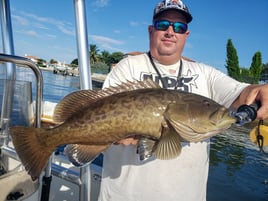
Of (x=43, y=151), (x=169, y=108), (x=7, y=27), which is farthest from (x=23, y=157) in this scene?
(x=7, y=27)

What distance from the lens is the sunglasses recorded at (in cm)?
267

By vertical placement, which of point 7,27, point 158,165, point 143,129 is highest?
point 7,27

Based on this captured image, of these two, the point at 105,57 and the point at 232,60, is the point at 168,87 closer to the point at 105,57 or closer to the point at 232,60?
the point at 232,60

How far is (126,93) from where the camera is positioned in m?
2.04

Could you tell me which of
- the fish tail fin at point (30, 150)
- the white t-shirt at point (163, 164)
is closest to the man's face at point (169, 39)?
the white t-shirt at point (163, 164)

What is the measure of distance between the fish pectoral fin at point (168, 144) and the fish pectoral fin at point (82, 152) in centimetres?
41

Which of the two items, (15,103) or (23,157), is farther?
(15,103)

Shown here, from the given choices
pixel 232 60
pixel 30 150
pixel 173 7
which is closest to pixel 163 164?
pixel 30 150

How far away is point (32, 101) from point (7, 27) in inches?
61.6

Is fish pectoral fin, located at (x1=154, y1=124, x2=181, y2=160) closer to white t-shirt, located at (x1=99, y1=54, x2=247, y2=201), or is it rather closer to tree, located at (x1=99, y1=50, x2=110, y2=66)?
white t-shirt, located at (x1=99, y1=54, x2=247, y2=201)

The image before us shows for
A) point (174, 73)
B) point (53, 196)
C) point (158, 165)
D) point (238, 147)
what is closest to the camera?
point (158, 165)

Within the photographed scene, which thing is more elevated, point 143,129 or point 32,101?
point 32,101

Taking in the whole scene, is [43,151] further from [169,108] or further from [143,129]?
[169,108]

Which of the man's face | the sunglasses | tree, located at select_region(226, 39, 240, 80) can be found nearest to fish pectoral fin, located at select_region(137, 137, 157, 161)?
the man's face
